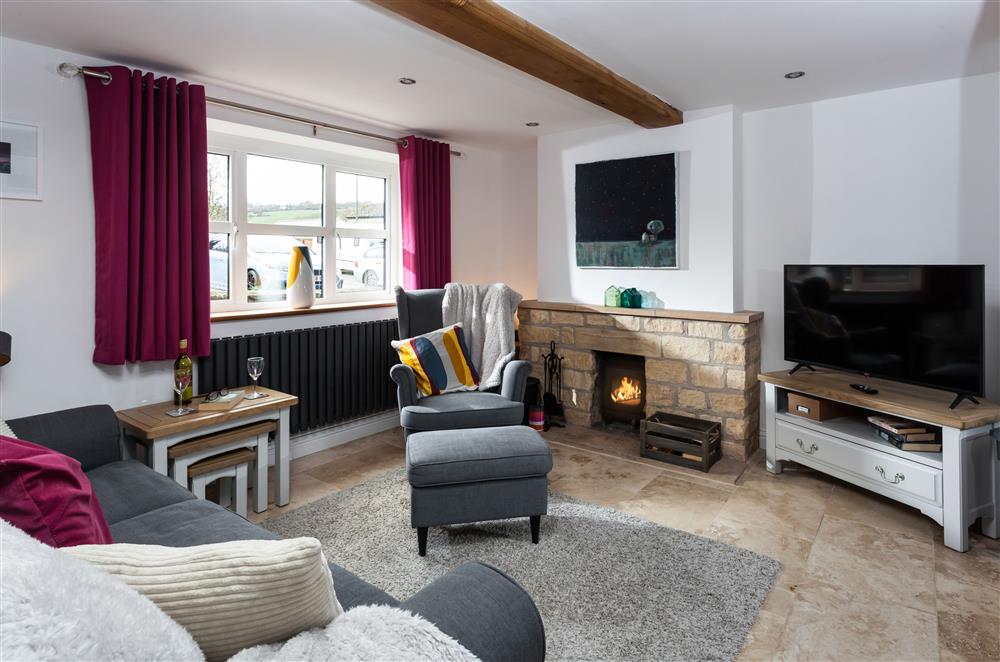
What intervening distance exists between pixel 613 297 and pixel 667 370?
0.66 metres

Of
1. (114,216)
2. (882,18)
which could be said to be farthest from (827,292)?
(114,216)

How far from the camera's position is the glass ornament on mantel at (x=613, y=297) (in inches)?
162

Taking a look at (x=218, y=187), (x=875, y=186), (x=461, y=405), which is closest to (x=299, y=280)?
(x=218, y=187)

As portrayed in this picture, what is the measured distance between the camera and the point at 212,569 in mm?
811

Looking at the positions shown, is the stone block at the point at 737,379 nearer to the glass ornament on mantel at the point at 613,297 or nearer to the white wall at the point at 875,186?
the white wall at the point at 875,186

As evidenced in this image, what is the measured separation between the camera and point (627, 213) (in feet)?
13.3

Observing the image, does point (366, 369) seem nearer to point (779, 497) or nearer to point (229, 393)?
point (229, 393)

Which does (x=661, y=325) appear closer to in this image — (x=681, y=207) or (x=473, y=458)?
(x=681, y=207)

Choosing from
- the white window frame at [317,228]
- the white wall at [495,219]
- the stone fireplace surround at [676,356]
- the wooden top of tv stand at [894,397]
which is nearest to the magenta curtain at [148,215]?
the white window frame at [317,228]

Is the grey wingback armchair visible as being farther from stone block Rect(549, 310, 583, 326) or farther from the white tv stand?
the white tv stand

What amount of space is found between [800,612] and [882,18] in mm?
2374

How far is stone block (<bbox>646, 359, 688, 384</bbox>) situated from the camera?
382 cm

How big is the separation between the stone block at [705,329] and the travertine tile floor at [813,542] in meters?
0.83

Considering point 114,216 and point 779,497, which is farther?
point 779,497
